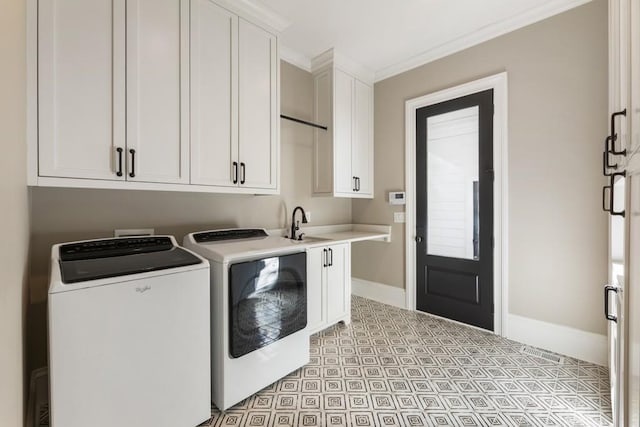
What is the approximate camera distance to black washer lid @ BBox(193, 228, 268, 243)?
80.9 inches

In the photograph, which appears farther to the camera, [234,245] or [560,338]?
[560,338]

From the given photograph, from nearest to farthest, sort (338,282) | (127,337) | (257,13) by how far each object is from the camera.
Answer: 1. (127,337)
2. (257,13)
3. (338,282)

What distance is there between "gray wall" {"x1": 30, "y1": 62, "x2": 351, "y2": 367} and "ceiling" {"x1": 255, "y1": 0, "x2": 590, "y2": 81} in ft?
1.60

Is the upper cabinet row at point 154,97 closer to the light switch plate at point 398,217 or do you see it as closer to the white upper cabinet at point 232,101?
the white upper cabinet at point 232,101

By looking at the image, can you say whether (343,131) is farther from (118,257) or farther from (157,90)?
(118,257)

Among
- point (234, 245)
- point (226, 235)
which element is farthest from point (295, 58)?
point (234, 245)

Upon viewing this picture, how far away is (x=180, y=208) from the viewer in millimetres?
2230

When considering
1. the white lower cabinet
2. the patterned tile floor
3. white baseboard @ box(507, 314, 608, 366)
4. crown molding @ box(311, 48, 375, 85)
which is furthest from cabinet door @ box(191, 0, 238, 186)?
white baseboard @ box(507, 314, 608, 366)

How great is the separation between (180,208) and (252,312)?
42.6 inches

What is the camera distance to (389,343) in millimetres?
2467

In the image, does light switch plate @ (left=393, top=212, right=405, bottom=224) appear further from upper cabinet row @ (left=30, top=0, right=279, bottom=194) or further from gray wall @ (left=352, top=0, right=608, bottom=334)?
upper cabinet row @ (left=30, top=0, right=279, bottom=194)

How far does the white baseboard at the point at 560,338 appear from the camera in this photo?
207 cm

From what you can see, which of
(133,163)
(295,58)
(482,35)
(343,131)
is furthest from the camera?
(343,131)

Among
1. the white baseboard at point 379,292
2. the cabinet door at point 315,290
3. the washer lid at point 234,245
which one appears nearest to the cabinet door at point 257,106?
the washer lid at point 234,245
